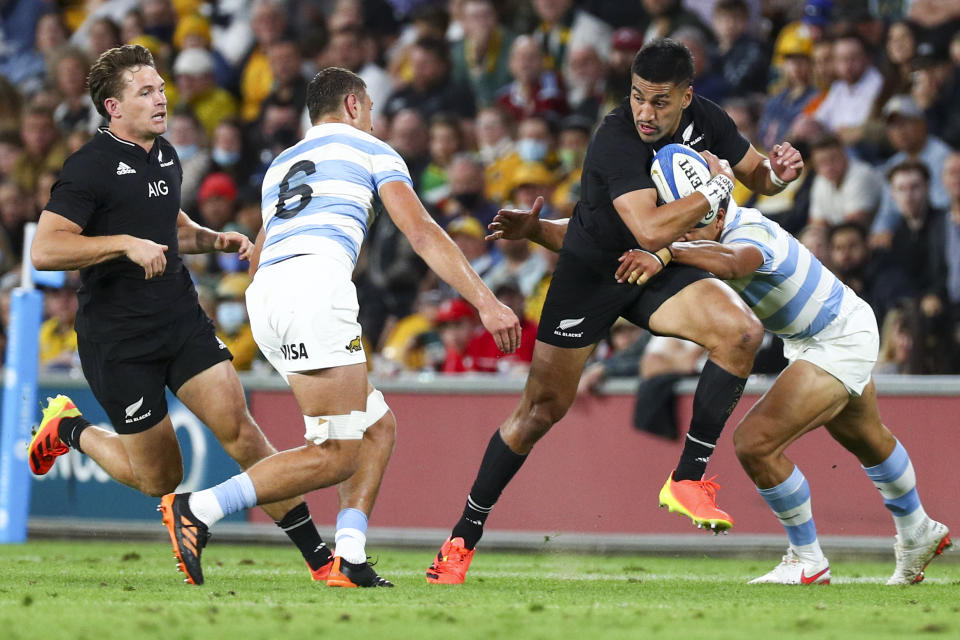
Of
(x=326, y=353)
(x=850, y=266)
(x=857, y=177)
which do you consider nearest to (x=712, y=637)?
(x=326, y=353)

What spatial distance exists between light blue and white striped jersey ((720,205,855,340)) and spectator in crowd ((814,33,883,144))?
448cm

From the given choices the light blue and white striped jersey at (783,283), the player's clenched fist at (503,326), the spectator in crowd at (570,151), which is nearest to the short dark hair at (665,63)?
the light blue and white striped jersey at (783,283)

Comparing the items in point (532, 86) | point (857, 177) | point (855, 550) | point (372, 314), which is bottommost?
point (855, 550)

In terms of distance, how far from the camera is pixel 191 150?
1459 cm

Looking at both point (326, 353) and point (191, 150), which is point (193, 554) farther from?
point (191, 150)

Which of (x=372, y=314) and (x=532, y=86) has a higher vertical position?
(x=532, y=86)

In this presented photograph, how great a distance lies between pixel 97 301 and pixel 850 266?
218 inches

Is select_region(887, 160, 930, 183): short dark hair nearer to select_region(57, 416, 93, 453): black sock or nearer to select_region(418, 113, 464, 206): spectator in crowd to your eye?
select_region(418, 113, 464, 206): spectator in crowd

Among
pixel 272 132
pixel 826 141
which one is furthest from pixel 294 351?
pixel 272 132

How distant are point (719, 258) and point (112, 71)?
9.97 feet

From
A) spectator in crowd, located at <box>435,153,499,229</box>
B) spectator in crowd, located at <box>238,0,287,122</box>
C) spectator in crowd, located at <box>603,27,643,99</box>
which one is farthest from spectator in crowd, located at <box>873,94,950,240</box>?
spectator in crowd, located at <box>238,0,287,122</box>

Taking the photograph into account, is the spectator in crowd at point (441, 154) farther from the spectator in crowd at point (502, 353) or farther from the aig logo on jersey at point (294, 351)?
the aig logo on jersey at point (294, 351)

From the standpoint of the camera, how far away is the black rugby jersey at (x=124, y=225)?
21.4 feet

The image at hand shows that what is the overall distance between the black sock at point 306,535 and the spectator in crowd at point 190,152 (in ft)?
26.1
